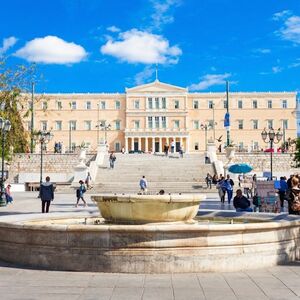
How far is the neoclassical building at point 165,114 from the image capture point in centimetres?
9088

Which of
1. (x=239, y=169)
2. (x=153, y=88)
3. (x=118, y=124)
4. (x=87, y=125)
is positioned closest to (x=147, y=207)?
(x=239, y=169)

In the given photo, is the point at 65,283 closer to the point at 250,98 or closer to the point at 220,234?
the point at 220,234

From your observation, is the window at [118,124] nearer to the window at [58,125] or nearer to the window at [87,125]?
the window at [87,125]

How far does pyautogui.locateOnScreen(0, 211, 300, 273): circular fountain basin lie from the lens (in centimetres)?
707

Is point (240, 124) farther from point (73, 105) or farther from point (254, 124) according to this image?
point (73, 105)

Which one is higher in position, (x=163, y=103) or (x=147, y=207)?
(x=163, y=103)

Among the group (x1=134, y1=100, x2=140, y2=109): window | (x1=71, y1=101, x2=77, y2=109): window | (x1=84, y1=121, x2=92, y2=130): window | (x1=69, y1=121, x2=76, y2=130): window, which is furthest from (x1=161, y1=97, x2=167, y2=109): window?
(x1=69, y1=121, x2=76, y2=130): window

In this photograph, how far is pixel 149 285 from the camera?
6285mm

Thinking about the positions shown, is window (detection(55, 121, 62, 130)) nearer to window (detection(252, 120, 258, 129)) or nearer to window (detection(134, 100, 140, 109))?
window (detection(134, 100, 140, 109))

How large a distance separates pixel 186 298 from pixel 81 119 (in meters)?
88.3

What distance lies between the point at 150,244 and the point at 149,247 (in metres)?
0.05

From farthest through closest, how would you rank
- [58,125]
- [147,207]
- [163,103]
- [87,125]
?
[58,125] → [87,125] → [163,103] → [147,207]

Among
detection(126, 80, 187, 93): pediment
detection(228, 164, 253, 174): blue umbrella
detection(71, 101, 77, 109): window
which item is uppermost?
detection(126, 80, 187, 93): pediment

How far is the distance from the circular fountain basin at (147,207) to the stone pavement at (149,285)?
1359 mm
